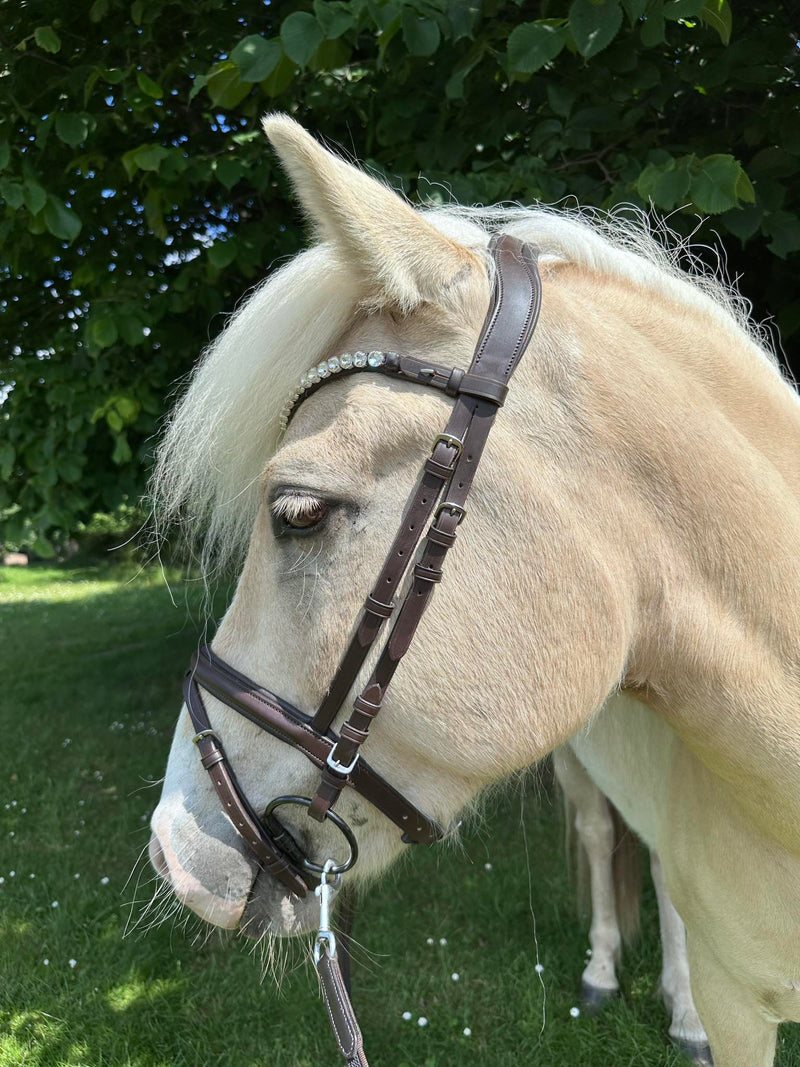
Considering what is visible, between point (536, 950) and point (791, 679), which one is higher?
point (791, 679)

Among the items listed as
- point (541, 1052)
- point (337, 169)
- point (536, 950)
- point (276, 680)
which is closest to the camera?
point (337, 169)

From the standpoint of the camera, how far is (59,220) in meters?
3.14

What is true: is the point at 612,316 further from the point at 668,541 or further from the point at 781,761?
the point at 781,761

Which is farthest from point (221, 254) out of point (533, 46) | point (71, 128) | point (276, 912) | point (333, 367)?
point (276, 912)

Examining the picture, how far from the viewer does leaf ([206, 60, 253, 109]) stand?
2701mm

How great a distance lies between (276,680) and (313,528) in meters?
0.28

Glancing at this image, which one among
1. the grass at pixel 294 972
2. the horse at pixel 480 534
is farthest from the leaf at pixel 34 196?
the horse at pixel 480 534

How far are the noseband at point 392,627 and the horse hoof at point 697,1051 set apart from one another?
2335 mm

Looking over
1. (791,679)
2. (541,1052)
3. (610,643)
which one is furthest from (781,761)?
(541,1052)

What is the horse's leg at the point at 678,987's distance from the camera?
2922 millimetres

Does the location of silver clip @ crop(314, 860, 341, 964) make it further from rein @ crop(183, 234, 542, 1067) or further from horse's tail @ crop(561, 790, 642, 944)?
horse's tail @ crop(561, 790, 642, 944)

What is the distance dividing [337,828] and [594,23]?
2.37 m

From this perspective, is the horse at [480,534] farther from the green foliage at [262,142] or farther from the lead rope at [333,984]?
the green foliage at [262,142]

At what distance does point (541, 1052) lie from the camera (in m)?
2.94
